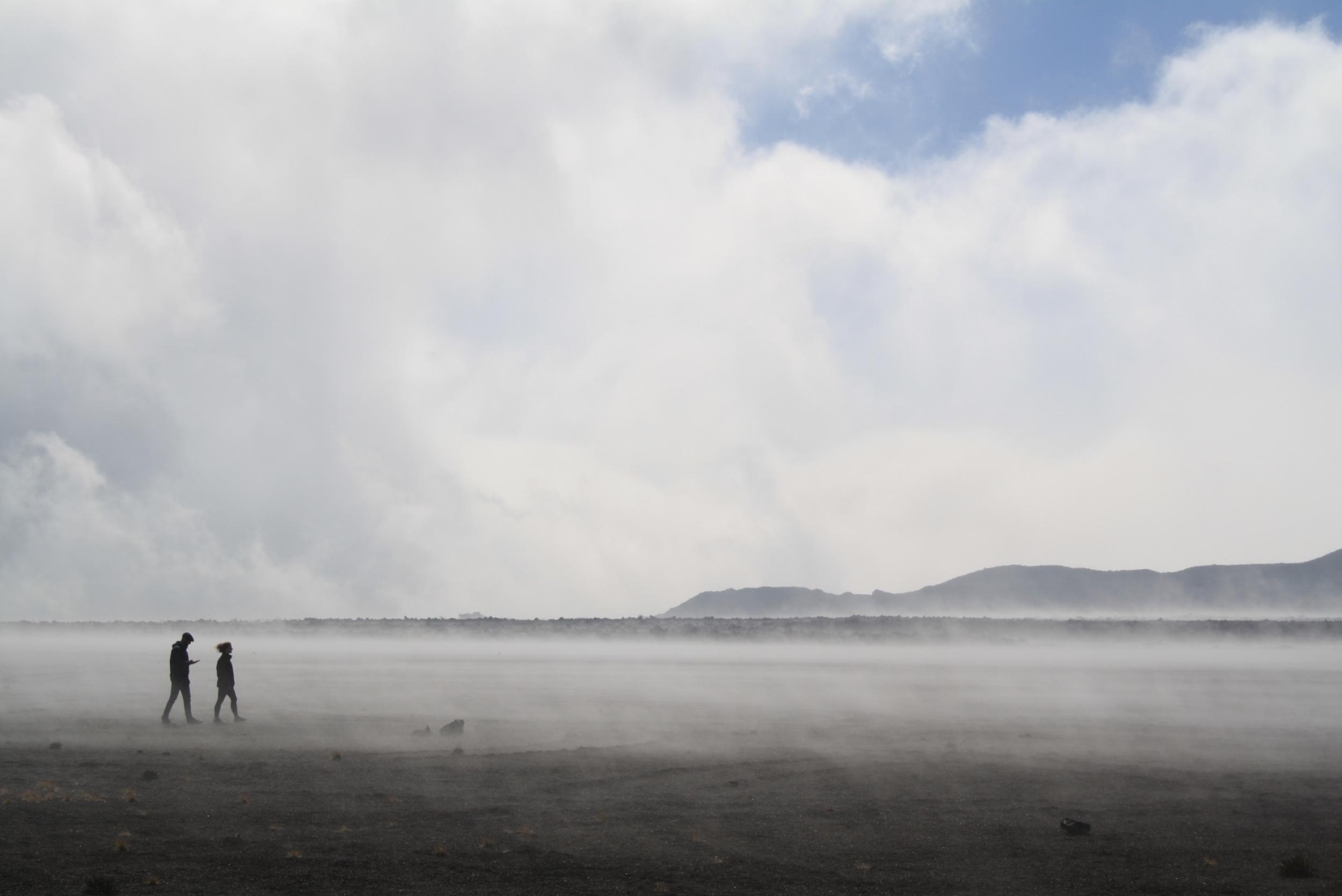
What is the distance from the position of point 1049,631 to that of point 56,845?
445ft

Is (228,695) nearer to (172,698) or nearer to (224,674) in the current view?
(224,674)

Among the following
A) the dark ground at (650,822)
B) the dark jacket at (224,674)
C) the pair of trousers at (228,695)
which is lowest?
the dark ground at (650,822)

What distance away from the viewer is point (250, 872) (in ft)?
38.2

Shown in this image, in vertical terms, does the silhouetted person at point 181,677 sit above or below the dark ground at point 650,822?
above

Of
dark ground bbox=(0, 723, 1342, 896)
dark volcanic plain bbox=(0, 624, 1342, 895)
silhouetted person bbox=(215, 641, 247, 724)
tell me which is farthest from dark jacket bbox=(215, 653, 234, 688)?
dark ground bbox=(0, 723, 1342, 896)

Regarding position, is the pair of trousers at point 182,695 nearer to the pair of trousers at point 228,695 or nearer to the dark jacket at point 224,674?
the pair of trousers at point 228,695

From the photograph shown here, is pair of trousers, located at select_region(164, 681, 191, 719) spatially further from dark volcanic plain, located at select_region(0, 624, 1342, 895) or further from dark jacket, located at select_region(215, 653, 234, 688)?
dark jacket, located at select_region(215, 653, 234, 688)

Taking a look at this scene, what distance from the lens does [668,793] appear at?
16.7 meters

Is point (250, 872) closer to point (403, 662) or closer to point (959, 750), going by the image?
point (959, 750)

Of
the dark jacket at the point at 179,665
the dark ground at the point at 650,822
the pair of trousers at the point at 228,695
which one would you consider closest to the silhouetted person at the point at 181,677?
the dark jacket at the point at 179,665

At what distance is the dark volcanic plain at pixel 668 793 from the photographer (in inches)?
474

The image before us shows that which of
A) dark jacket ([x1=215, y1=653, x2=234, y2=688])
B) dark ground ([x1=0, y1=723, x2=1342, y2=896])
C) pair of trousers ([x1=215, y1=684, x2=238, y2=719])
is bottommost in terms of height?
dark ground ([x1=0, y1=723, x2=1342, y2=896])

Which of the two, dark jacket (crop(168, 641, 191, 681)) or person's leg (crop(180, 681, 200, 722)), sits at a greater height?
dark jacket (crop(168, 641, 191, 681))

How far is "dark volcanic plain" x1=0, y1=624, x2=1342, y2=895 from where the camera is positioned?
1205cm
